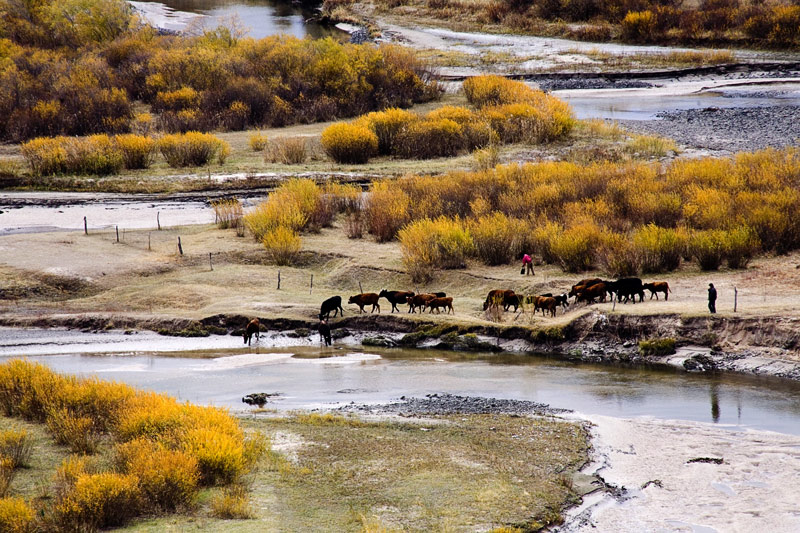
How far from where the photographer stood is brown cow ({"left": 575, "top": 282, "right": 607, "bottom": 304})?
18.6 m

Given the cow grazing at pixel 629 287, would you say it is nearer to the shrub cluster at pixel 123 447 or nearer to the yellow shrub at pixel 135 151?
the shrub cluster at pixel 123 447

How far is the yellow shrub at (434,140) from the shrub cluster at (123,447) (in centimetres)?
2314

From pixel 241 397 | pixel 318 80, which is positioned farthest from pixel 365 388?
pixel 318 80

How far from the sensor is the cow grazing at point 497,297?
19.1 m

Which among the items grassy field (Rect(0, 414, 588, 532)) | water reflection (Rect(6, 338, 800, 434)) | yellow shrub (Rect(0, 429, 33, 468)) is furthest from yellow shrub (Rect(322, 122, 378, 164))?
yellow shrub (Rect(0, 429, 33, 468))

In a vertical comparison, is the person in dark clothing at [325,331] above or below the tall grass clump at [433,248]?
below

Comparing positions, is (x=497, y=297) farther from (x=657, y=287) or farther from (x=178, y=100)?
(x=178, y=100)

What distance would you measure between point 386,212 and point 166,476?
1630 cm

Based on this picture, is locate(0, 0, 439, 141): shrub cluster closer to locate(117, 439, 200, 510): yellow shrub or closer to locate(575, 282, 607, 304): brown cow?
locate(575, 282, 607, 304): brown cow

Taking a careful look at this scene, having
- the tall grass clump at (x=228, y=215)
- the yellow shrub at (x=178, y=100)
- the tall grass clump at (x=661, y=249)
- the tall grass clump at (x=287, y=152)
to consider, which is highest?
the yellow shrub at (x=178, y=100)

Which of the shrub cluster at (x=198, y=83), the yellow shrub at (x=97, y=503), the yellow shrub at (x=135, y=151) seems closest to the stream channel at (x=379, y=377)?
the yellow shrub at (x=97, y=503)

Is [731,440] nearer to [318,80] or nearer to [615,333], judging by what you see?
[615,333]

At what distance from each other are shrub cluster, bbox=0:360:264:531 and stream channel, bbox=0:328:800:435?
241 cm

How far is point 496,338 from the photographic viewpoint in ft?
60.4
